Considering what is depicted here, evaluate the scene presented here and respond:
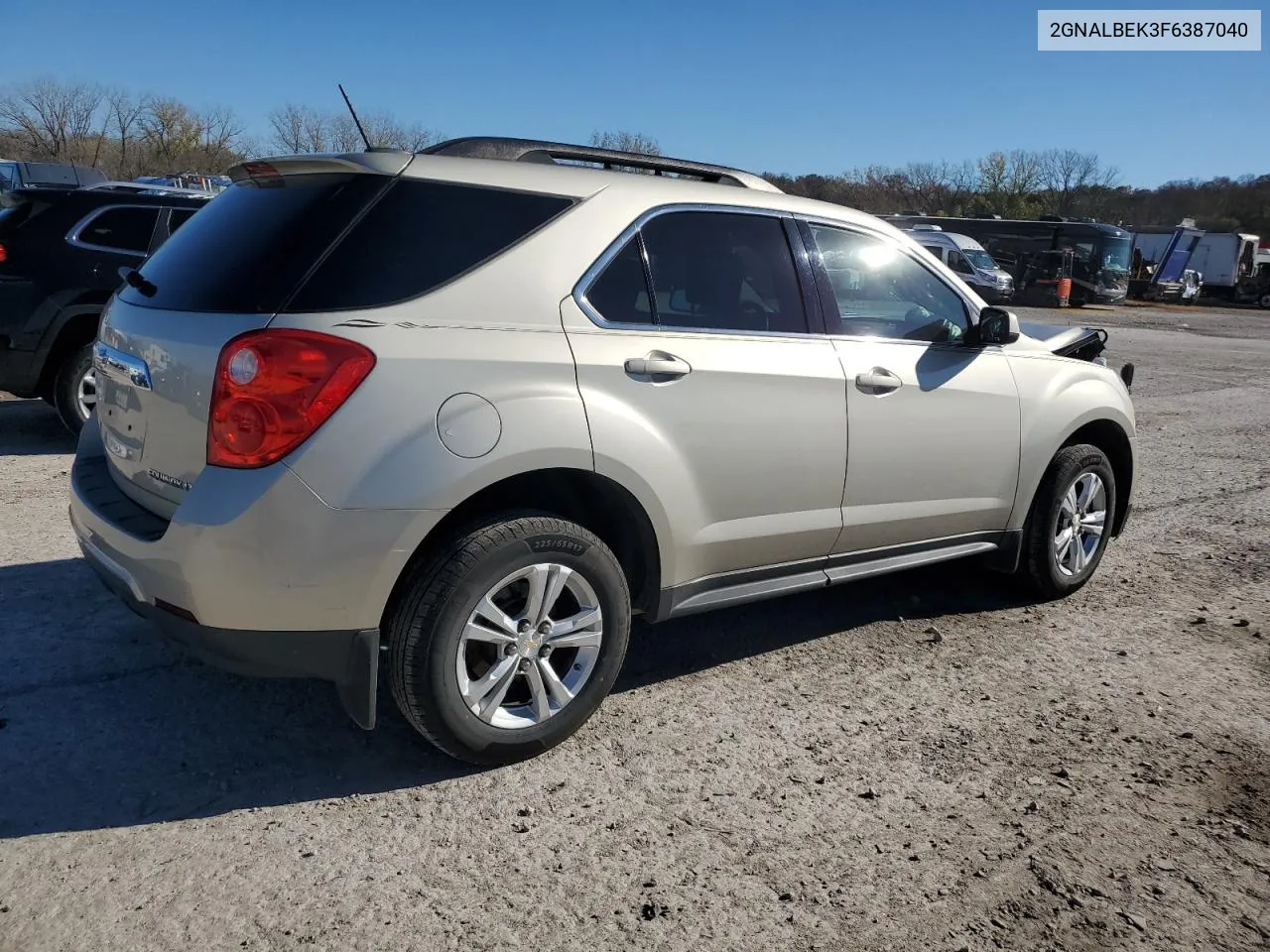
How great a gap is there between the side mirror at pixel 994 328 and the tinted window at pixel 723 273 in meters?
0.98

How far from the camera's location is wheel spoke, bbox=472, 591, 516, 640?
121 inches

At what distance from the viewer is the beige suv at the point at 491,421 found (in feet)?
9.22

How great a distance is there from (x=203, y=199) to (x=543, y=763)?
263 inches

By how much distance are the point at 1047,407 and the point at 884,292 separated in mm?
1069

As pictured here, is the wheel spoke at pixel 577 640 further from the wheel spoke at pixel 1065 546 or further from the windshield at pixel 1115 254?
the windshield at pixel 1115 254

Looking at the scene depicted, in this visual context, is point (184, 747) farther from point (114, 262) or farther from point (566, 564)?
point (114, 262)

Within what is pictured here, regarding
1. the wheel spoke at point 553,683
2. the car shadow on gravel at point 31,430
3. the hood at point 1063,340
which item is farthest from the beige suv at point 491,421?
the car shadow on gravel at point 31,430

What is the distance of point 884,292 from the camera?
4.28m

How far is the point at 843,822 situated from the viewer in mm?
3053

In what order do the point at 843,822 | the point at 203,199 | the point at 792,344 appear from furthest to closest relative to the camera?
the point at 203,199
the point at 792,344
the point at 843,822

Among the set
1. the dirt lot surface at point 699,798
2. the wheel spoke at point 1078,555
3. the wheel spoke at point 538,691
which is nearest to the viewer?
the dirt lot surface at point 699,798

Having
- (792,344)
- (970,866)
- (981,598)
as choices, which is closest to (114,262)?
(792,344)

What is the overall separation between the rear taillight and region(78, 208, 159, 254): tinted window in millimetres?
5468

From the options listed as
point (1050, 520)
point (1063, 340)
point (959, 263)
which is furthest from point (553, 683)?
point (959, 263)
